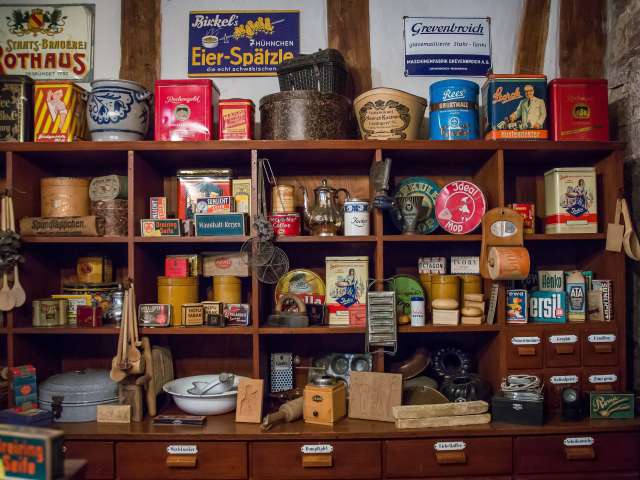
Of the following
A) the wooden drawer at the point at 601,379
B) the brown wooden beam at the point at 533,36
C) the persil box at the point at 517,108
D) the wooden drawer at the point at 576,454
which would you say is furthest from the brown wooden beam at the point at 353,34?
the wooden drawer at the point at 576,454

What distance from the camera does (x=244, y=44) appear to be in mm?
3076

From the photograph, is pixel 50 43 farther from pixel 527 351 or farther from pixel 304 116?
pixel 527 351

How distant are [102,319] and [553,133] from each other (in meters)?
2.47

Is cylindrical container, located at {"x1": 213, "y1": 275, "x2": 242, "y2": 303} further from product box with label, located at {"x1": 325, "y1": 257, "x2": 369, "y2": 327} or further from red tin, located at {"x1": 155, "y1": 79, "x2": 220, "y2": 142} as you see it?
red tin, located at {"x1": 155, "y1": 79, "x2": 220, "y2": 142}

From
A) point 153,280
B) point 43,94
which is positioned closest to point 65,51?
point 43,94

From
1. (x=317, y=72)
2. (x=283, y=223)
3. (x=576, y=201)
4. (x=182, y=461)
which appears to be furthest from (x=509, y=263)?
(x=182, y=461)

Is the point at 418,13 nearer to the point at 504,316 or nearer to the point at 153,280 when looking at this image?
the point at 504,316

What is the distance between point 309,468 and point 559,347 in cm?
131

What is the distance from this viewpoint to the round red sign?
8.73 ft

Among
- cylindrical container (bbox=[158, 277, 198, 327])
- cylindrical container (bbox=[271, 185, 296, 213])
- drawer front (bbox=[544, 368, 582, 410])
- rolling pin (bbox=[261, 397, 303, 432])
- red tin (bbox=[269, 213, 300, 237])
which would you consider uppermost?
cylindrical container (bbox=[271, 185, 296, 213])

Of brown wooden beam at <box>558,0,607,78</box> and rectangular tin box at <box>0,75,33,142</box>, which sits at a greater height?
brown wooden beam at <box>558,0,607,78</box>

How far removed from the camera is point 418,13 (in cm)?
310

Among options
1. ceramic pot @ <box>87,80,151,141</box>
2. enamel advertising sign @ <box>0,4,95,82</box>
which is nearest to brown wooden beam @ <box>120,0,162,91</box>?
enamel advertising sign @ <box>0,4,95,82</box>

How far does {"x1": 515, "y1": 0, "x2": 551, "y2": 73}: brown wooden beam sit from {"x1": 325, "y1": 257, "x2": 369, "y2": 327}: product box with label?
1.51 metres
